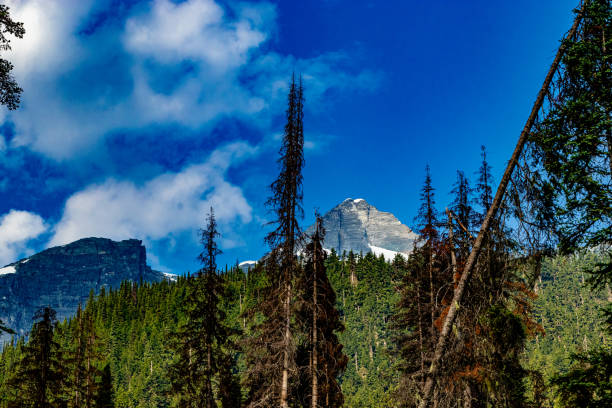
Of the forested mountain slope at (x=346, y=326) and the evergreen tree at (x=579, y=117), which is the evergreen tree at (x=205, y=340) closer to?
the evergreen tree at (x=579, y=117)

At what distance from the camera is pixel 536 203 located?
15.4ft

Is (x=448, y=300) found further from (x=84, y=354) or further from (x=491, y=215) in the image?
(x=84, y=354)

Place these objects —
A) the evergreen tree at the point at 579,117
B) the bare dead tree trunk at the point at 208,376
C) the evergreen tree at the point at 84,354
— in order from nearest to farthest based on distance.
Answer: the evergreen tree at the point at 579,117, the bare dead tree trunk at the point at 208,376, the evergreen tree at the point at 84,354

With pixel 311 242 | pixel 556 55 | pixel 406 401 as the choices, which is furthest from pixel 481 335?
pixel 311 242

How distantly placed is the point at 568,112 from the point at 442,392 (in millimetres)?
3510

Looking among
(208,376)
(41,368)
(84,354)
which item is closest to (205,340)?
(208,376)

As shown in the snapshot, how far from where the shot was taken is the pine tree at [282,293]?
12438 mm

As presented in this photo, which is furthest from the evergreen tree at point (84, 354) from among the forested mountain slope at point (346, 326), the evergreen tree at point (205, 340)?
the forested mountain slope at point (346, 326)

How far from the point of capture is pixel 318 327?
664 inches

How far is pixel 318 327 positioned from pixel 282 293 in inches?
184

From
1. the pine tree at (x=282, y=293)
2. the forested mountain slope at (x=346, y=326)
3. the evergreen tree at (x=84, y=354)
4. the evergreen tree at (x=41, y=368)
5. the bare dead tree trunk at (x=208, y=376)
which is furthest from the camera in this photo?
the forested mountain slope at (x=346, y=326)

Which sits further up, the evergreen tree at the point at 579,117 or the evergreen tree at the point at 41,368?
the evergreen tree at the point at 579,117

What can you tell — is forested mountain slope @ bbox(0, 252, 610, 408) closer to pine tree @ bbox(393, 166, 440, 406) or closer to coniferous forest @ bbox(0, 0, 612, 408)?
coniferous forest @ bbox(0, 0, 612, 408)

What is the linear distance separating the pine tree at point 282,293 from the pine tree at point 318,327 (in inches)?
40.2
